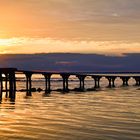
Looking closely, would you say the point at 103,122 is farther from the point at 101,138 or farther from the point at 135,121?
the point at 101,138

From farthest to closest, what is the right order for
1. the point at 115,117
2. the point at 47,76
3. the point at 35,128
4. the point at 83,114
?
the point at 47,76 < the point at 83,114 < the point at 115,117 < the point at 35,128

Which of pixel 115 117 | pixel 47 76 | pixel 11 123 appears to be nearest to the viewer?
pixel 11 123

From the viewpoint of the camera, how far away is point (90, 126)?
89.8 ft

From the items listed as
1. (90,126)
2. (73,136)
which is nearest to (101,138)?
(73,136)

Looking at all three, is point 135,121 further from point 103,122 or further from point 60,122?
point 60,122

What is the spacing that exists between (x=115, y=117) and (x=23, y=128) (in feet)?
27.9

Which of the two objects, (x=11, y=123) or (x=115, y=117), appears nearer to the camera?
(x=11, y=123)

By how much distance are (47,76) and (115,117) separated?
213ft

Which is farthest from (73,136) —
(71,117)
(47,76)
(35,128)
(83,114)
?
(47,76)

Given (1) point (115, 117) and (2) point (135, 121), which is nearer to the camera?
(2) point (135, 121)

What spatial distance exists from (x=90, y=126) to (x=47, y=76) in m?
69.6

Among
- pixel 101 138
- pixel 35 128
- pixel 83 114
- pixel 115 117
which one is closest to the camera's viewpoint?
pixel 101 138

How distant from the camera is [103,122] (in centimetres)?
2923

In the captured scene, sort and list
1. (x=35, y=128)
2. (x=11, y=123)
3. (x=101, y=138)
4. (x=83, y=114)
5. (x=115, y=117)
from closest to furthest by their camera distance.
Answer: (x=101, y=138)
(x=35, y=128)
(x=11, y=123)
(x=115, y=117)
(x=83, y=114)
